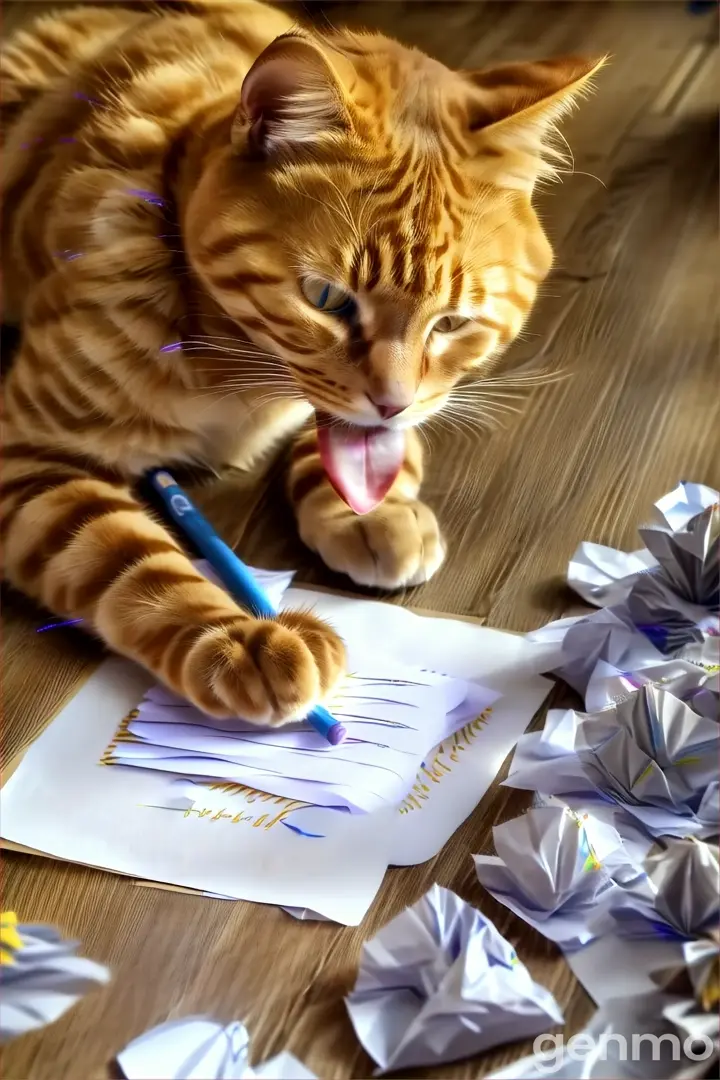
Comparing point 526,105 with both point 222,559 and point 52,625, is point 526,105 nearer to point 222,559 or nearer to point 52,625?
point 222,559

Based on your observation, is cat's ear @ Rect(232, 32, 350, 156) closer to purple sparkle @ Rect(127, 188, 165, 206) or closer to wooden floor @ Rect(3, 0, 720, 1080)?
purple sparkle @ Rect(127, 188, 165, 206)

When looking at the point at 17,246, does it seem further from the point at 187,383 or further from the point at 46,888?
the point at 46,888

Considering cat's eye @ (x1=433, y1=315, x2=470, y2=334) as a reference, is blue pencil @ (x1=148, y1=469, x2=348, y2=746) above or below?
below

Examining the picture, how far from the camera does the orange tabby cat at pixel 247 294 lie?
1.02 meters

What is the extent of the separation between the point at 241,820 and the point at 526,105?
742 millimetres

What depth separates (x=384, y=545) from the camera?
46.4 inches

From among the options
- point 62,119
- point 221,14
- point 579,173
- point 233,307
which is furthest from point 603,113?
point 233,307

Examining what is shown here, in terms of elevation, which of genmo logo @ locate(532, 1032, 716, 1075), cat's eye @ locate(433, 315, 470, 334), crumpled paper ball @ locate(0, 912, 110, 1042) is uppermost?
cat's eye @ locate(433, 315, 470, 334)

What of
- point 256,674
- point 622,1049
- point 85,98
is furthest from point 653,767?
point 85,98

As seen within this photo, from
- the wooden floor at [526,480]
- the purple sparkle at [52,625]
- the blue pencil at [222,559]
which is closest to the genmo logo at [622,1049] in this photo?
the wooden floor at [526,480]

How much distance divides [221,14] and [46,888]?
110cm

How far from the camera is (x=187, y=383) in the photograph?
1214 mm

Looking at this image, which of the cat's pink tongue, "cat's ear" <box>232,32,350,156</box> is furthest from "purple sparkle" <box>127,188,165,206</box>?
the cat's pink tongue

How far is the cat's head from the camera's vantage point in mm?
1009
